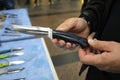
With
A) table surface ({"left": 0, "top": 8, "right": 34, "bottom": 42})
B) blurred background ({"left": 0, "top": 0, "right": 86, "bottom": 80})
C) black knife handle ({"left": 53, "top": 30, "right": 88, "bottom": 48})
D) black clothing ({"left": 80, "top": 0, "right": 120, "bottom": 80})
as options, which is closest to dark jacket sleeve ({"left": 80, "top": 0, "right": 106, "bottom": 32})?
black clothing ({"left": 80, "top": 0, "right": 120, "bottom": 80})

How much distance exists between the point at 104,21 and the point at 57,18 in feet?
6.78

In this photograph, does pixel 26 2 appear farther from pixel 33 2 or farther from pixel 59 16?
pixel 59 16

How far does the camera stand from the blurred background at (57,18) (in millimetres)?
1688

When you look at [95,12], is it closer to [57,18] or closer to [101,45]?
[101,45]

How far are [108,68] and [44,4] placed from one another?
2.80 meters

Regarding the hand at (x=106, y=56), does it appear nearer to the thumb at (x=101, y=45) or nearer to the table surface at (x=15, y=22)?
the thumb at (x=101, y=45)

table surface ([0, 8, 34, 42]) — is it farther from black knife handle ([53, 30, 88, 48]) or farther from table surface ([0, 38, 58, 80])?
black knife handle ([53, 30, 88, 48])

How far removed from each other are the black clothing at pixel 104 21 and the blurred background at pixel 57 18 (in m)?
0.78

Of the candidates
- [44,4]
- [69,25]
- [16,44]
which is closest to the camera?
[69,25]

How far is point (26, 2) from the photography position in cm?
324

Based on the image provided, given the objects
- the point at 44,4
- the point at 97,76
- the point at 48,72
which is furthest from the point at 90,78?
the point at 44,4

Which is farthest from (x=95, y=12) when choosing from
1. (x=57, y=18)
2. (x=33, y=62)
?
(x=57, y=18)

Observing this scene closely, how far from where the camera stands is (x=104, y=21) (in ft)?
2.03

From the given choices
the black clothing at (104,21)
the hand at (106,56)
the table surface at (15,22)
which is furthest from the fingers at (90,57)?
the table surface at (15,22)
